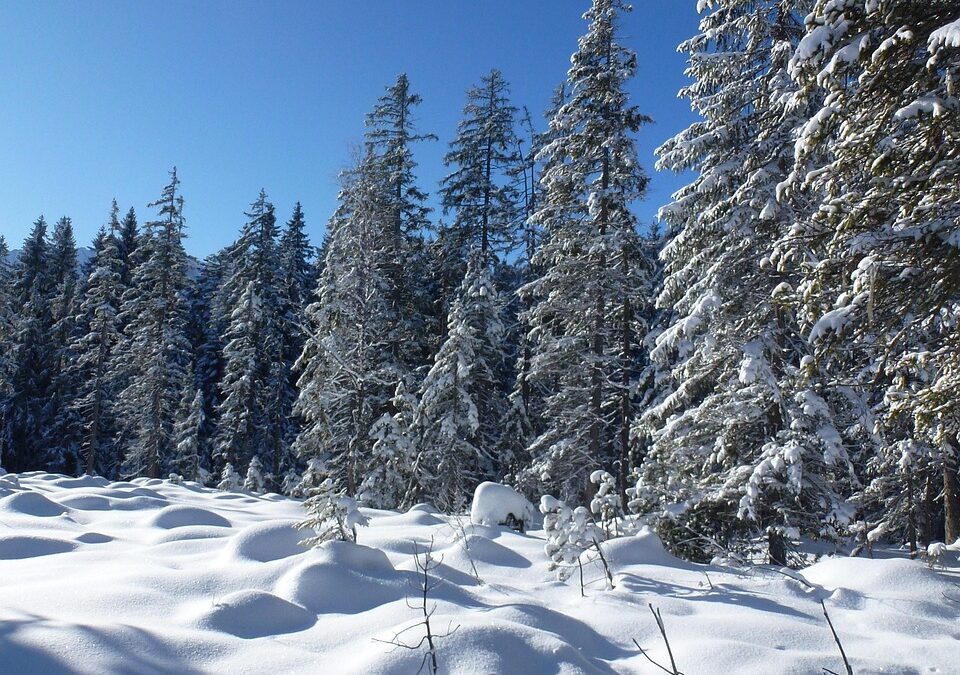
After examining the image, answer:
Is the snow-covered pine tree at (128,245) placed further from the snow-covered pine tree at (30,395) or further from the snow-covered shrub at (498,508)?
the snow-covered shrub at (498,508)

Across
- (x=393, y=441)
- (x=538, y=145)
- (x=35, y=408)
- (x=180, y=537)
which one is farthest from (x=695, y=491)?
(x=35, y=408)

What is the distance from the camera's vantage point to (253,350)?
30.4m

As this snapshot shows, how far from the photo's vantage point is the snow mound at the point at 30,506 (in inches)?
408

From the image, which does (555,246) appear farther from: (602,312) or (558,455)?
(558,455)

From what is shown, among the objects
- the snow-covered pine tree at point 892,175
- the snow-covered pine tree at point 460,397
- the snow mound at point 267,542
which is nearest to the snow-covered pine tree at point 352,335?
the snow-covered pine tree at point 460,397

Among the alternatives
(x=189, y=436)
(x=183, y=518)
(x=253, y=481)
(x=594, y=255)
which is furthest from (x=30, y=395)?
(x=594, y=255)

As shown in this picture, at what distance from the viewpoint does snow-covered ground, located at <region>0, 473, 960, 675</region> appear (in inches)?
176

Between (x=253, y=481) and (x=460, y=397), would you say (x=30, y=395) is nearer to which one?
(x=253, y=481)

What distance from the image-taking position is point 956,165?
6.09 meters

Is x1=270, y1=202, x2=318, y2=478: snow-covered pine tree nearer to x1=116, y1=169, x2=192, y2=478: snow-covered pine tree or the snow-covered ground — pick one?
x1=116, y1=169, x2=192, y2=478: snow-covered pine tree

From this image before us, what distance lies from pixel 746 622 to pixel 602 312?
1318 cm

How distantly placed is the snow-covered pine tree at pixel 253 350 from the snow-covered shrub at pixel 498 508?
21.8 m

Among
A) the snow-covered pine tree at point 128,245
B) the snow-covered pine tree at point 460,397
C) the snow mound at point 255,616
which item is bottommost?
the snow mound at point 255,616

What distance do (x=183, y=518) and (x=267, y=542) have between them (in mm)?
3665
